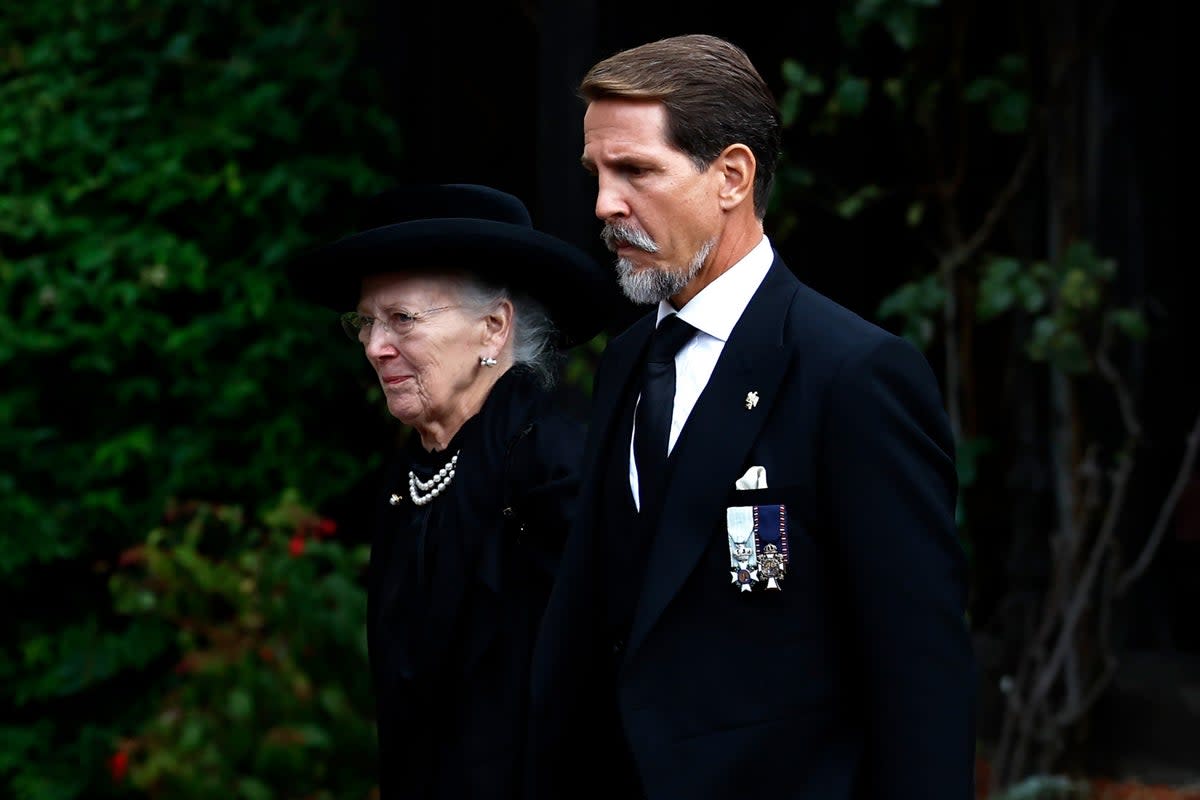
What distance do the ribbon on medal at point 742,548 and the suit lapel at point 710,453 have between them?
0.03 meters

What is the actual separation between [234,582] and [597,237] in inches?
56.6

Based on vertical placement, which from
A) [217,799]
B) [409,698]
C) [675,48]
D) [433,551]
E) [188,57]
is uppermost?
[188,57]

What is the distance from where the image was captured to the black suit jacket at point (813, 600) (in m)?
2.11

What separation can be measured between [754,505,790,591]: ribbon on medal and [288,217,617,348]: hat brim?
81 cm

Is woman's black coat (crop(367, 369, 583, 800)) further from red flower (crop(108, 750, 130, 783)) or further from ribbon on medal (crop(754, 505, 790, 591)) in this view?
red flower (crop(108, 750, 130, 783))

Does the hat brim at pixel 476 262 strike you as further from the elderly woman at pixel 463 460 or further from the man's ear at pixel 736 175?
the man's ear at pixel 736 175

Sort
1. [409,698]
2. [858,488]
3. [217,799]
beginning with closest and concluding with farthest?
1. [858,488]
2. [409,698]
3. [217,799]

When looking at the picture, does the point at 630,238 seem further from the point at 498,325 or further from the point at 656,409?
the point at 498,325

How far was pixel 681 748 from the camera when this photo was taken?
86.0 inches

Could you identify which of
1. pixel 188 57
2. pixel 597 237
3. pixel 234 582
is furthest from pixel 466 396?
pixel 188 57

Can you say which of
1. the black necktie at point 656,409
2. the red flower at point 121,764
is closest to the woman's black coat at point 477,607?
the black necktie at point 656,409

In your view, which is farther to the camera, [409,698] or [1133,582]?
[1133,582]

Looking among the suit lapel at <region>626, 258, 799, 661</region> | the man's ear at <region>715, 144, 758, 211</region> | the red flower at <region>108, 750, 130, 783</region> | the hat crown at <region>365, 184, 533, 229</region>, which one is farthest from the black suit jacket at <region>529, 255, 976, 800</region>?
the red flower at <region>108, 750, 130, 783</region>

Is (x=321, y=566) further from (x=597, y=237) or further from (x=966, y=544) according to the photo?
(x=966, y=544)
